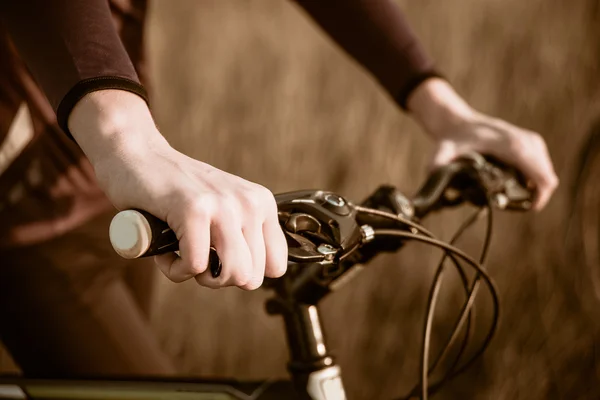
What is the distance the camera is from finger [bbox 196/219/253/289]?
32 cm

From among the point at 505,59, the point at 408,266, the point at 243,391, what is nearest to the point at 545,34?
the point at 505,59

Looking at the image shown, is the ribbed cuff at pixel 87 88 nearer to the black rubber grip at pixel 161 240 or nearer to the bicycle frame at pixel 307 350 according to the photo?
the black rubber grip at pixel 161 240

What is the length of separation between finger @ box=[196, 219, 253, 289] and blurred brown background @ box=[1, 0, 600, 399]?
40.1 inches

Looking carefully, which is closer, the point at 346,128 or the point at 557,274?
the point at 557,274

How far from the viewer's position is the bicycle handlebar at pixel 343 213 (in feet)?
1.03

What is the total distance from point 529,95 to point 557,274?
378 mm

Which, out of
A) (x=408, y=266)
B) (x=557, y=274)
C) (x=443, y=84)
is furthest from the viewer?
(x=408, y=266)

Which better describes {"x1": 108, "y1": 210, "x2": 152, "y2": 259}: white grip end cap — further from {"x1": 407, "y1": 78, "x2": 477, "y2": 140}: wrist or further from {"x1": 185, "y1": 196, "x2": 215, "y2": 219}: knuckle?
{"x1": 407, "y1": 78, "x2": 477, "y2": 140}: wrist

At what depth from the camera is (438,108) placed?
2.20ft

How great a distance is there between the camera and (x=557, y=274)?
1.21m

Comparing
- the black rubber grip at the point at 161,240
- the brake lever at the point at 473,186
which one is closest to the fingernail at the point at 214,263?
the black rubber grip at the point at 161,240

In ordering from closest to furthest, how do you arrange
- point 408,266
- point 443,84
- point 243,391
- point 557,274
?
point 243,391 → point 443,84 → point 557,274 → point 408,266

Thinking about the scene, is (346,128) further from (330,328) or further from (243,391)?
(243,391)

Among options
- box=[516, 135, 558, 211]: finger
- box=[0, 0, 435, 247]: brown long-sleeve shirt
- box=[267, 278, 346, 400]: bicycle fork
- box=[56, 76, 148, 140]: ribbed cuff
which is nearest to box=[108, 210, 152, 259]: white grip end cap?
box=[56, 76, 148, 140]: ribbed cuff
